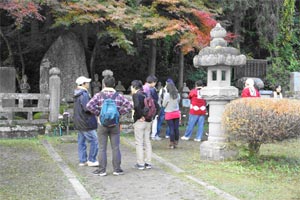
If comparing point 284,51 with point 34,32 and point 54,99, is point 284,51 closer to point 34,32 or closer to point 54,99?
point 34,32

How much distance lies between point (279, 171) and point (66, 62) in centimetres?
1029

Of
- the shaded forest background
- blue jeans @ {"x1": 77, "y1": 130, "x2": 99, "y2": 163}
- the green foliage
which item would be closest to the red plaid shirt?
blue jeans @ {"x1": 77, "y1": 130, "x2": 99, "y2": 163}

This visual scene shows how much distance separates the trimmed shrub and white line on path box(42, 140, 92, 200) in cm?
324

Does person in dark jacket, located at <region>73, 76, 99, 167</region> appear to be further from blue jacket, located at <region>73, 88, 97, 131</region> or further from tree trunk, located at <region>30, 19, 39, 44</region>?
tree trunk, located at <region>30, 19, 39, 44</region>

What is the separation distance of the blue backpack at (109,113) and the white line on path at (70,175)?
1.11 meters

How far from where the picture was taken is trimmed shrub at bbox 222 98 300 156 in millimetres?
8180

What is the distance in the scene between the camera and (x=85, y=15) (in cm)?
1370

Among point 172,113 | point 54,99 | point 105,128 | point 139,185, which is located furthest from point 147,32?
point 139,185

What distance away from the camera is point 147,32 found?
1728 cm

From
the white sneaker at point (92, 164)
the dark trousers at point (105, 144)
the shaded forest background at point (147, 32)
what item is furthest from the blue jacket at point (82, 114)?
the shaded forest background at point (147, 32)

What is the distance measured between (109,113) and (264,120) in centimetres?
299

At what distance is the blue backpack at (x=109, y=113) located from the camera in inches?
296

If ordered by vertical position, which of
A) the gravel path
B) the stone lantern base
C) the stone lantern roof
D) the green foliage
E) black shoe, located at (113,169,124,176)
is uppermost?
the green foliage

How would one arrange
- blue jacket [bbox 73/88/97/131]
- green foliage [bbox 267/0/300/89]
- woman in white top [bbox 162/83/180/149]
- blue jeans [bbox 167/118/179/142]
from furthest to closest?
green foliage [bbox 267/0/300/89] < woman in white top [bbox 162/83/180/149] < blue jeans [bbox 167/118/179/142] < blue jacket [bbox 73/88/97/131]
